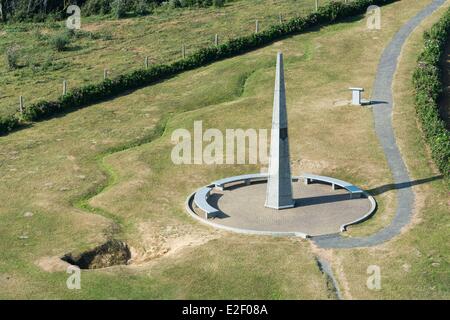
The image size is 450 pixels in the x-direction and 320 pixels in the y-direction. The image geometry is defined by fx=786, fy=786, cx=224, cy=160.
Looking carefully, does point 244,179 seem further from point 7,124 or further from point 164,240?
point 7,124

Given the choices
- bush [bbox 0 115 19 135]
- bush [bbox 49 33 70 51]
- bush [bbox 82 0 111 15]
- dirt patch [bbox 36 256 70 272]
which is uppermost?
bush [bbox 82 0 111 15]

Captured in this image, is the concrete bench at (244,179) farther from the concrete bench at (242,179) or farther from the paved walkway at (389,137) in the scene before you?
the paved walkway at (389,137)

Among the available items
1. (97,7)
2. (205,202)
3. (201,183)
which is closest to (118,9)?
(97,7)

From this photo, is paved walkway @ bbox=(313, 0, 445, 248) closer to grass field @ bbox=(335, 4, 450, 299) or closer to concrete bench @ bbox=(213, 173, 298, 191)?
grass field @ bbox=(335, 4, 450, 299)

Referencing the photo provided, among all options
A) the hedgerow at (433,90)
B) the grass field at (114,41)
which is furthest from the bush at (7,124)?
the hedgerow at (433,90)

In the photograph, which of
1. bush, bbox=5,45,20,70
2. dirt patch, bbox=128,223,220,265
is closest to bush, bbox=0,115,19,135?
bush, bbox=5,45,20,70
